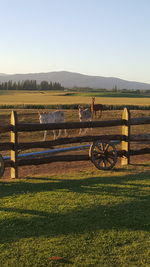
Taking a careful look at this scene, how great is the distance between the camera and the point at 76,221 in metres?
6.39

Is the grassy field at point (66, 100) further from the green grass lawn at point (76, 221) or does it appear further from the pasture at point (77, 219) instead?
the green grass lawn at point (76, 221)

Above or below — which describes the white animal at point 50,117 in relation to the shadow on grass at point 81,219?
above

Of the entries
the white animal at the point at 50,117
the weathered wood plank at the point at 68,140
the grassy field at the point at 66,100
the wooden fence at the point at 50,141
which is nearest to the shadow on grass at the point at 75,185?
the wooden fence at the point at 50,141

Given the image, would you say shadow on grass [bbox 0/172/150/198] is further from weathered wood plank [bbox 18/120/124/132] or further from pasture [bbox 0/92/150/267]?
weathered wood plank [bbox 18/120/124/132]

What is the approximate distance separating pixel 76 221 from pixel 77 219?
0.33 ft

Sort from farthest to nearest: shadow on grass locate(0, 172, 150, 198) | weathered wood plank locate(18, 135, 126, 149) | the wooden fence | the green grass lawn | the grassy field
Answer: the grassy field, weathered wood plank locate(18, 135, 126, 149), the wooden fence, shadow on grass locate(0, 172, 150, 198), the green grass lawn

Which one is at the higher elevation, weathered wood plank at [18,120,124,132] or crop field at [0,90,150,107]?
crop field at [0,90,150,107]

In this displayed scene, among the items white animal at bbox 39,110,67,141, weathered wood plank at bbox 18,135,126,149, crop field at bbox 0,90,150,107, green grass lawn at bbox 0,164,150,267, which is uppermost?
crop field at bbox 0,90,150,107

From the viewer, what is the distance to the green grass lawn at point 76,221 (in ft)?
16.8

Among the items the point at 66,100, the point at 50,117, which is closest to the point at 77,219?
the point at 50,117

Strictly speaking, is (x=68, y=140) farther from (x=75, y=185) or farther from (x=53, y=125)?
(x=75, y=185)

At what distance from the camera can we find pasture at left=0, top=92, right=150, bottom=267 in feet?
16.8

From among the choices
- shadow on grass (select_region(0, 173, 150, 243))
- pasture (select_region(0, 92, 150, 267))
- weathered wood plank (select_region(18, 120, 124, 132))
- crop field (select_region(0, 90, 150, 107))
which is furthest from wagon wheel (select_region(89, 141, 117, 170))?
crop field (select_region(0, 90, 150, 107))

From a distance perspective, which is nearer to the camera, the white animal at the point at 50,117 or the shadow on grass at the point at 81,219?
the shadow on grass at the point at 81,219
